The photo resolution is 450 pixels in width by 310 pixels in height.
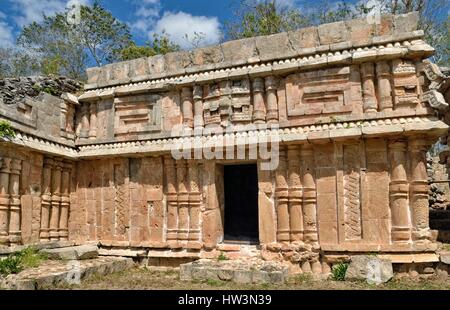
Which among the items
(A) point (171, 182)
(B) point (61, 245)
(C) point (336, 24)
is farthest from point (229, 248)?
(C) point (336, 24)

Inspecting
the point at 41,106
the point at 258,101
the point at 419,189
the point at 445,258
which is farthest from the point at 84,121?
the point at 445,258

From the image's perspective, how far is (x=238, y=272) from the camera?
6566mm

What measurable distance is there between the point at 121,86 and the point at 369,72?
19.3 feet

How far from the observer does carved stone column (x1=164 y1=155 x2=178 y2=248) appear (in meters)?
8.49

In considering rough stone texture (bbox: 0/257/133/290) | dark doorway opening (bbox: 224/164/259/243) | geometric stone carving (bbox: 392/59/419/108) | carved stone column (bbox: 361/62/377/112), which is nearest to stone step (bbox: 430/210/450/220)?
geometric stone carving (bbox: 392/59/419/108)

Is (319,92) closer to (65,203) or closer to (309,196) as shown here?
(309,196)

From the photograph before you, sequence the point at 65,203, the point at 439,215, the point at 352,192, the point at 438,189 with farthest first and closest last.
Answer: the point at 438,189
the point at 65,203
the point at 439,215
the point at 352,192

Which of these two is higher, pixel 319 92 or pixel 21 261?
pixel 319 92

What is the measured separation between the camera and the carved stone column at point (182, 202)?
8.44 m

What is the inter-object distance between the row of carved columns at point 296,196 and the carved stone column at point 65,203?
5.41 metres

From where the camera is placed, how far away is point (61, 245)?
29.2 ft

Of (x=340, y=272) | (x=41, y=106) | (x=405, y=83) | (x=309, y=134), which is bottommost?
(x=340, y=272)

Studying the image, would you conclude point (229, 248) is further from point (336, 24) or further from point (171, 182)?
point (336, 24)

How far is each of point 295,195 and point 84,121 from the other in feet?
19.6
